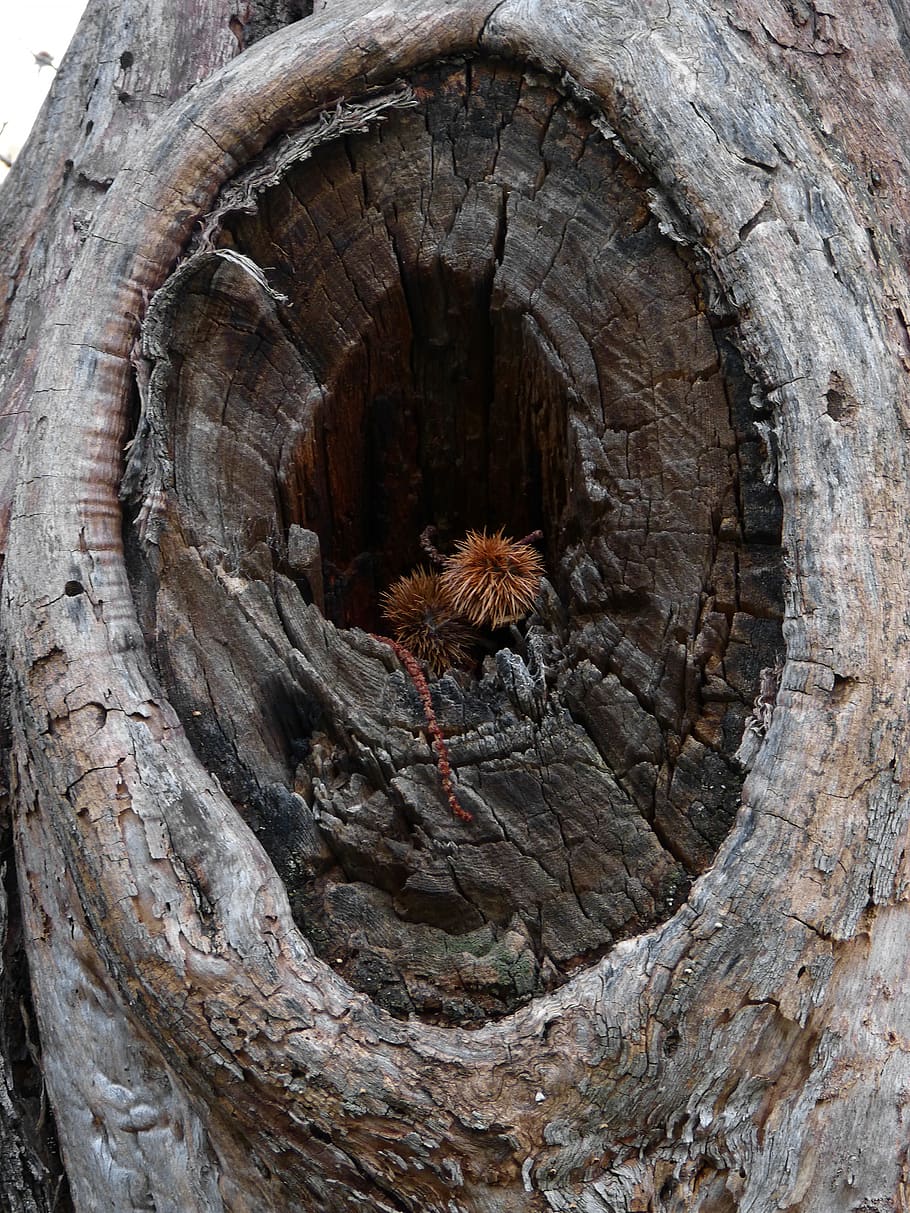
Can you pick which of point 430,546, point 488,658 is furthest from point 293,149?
point 488,658

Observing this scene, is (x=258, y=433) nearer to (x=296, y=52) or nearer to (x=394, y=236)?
(x=394, y=236)

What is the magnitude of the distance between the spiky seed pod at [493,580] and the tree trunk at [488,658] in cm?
11

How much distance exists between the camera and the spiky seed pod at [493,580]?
2293mm

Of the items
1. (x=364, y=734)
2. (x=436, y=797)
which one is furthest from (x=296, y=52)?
(x=436, y=797)

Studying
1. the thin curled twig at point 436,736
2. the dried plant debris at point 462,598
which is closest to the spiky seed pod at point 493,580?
the dried plant debris at point 462,598

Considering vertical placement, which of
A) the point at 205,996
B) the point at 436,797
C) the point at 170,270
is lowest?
the point at 205,996

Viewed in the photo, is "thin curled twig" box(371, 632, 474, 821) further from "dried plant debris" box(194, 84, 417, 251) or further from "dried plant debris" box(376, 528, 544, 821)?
"dried plant debris" box(194, 84, 417, 251)

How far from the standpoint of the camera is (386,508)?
2732 mm

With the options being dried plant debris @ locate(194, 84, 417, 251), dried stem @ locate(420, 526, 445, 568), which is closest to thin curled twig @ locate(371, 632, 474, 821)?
dried stem @ locate(420, 526, 445, 568)

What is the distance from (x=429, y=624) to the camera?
2449mm

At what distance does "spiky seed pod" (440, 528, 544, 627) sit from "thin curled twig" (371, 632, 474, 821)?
35 cm

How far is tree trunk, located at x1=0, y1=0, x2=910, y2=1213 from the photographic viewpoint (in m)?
1.57

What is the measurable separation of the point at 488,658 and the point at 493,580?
0.33 meters

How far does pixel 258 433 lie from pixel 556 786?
1.08 m
